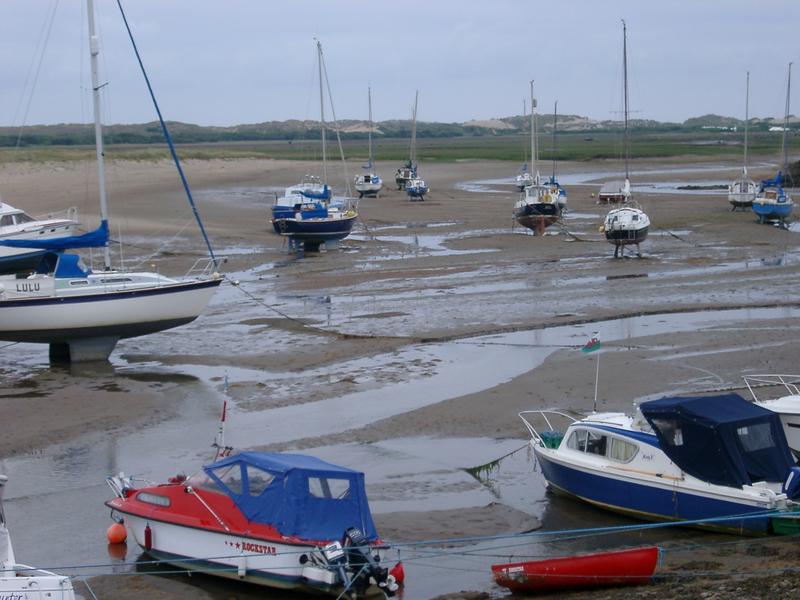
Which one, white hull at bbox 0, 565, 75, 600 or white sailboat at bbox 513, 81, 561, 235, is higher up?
white sailboat at bbox 513, 81, 561, 235

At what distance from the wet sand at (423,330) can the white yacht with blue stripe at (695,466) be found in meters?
1.35

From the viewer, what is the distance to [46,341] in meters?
24.6

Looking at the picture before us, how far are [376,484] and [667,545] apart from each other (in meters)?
4.68

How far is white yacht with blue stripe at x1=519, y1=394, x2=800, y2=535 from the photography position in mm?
13977

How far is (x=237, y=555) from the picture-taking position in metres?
12.8

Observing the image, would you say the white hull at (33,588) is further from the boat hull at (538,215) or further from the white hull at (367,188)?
the white hull at (367,188)

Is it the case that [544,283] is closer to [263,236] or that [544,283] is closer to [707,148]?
[263,236]

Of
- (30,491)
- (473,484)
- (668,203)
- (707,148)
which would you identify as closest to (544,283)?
(473,484)

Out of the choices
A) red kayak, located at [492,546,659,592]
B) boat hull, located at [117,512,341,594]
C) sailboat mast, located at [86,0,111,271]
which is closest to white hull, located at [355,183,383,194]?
sailboat mast, located at [86,0,111,271]

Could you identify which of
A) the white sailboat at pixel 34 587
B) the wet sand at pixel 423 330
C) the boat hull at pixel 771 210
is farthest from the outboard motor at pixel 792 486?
the boat hull at pixel 771 210

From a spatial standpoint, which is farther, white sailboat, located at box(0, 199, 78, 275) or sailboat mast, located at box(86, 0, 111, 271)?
white sailboat, located at box(0, 199, 78, 275)

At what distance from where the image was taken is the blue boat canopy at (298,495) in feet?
41.5

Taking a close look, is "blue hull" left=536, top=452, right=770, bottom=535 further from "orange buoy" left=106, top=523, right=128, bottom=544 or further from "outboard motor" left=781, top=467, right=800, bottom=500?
"orange buoy" left=106, top=523, right=128, bottom=544

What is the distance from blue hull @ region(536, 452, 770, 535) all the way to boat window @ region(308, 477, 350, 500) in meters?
4.05
